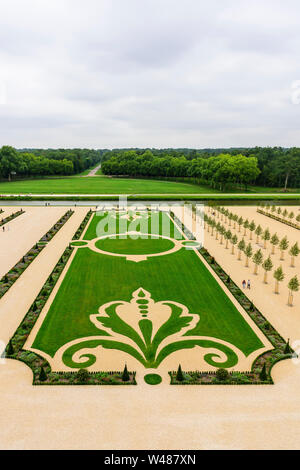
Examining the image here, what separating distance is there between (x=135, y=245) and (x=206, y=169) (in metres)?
95.4

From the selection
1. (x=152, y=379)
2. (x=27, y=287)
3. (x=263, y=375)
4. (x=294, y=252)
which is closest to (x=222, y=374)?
(x=263, y=375)

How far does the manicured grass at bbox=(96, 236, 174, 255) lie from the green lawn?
317 centimetres

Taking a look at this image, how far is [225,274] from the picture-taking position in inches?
1594

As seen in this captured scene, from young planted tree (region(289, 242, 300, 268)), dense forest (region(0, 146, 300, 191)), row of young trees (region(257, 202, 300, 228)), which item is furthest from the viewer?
dense forest (region(0, 146, 300, 191))

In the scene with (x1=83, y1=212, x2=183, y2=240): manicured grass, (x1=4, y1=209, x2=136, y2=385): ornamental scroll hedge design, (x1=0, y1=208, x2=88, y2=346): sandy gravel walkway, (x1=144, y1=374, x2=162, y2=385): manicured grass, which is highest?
(x1=83, y1=212, x2=183, y2=240): manicured grass

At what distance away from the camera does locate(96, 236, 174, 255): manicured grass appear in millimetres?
50312

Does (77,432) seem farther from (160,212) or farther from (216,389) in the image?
(160,212)

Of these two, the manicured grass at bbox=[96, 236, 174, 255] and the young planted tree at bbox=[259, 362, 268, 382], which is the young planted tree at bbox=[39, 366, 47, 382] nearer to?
the young planted tree at bbox=[259, 362, 268, 382]

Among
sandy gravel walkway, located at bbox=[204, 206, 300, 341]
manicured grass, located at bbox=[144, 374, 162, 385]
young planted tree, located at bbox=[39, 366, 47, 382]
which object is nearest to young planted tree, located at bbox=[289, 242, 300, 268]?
sandy gravel walkway, located at bbox=[204, 206, 300, 341]

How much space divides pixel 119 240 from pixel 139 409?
3874cm

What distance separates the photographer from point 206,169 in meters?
140

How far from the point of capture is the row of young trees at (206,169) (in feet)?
418
